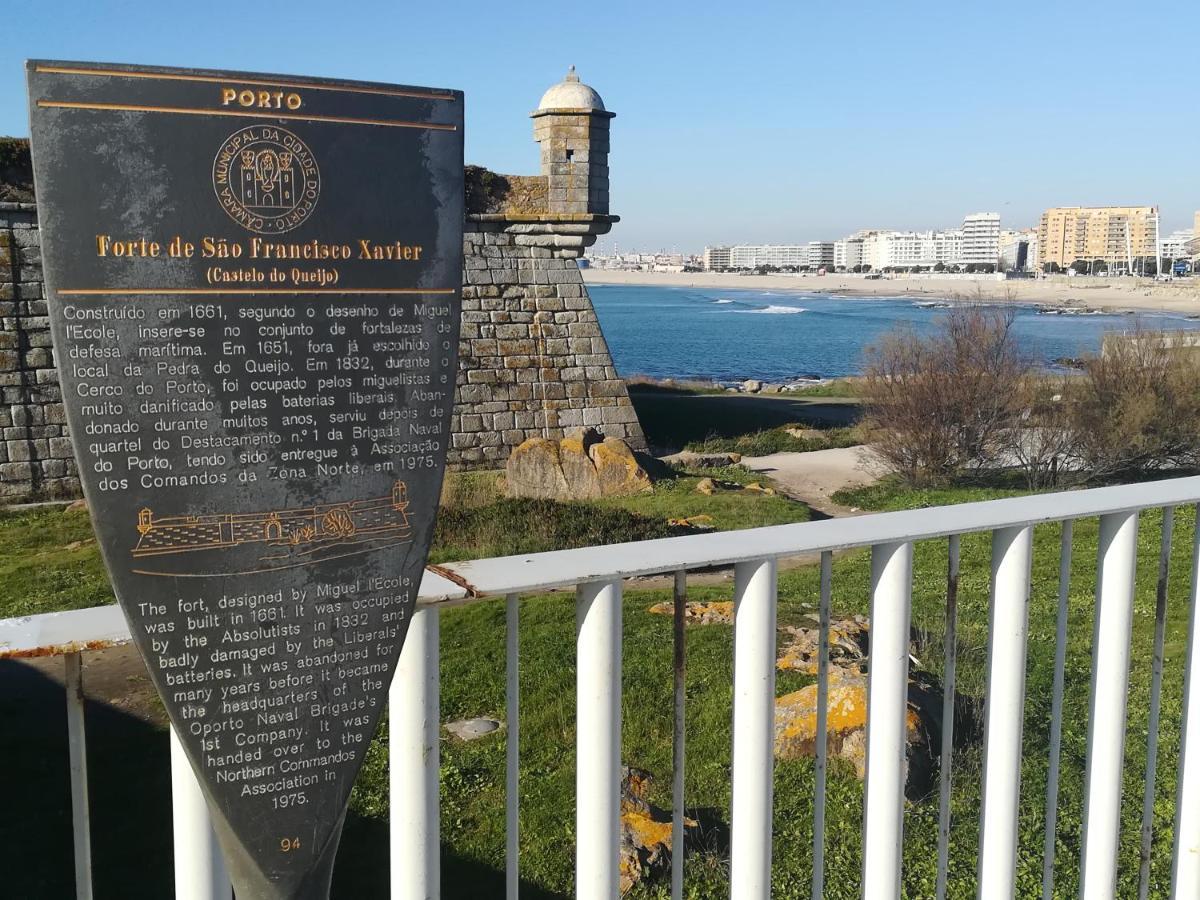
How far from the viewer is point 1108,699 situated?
8.08ft

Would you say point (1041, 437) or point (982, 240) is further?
point (982, 240)

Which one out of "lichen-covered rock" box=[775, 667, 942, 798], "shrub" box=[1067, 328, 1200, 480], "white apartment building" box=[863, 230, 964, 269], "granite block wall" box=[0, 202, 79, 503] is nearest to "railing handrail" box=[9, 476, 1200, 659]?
"lichen-covered rock" box=[775, 667, 942, 798]

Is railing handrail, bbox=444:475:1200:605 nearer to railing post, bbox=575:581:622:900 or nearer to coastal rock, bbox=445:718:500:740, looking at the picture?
railing post, bbox=575:581:622:900

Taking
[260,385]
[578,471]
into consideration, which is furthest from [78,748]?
[578,471]

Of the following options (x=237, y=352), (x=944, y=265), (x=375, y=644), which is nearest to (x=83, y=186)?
(x=237, y=352)

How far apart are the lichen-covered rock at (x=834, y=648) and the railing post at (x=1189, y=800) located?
2872mm

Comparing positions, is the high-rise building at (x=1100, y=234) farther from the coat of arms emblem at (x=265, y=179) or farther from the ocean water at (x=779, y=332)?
the coat of arms emblem at (x=265, y=179)

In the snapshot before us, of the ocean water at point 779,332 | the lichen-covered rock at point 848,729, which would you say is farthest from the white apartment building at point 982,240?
the lichen-covered rock at point 848,729

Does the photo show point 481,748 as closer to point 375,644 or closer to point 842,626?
point 842,626

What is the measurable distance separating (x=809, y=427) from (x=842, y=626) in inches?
621

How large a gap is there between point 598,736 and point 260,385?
82 cm

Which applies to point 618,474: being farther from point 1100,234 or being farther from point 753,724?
point 1100,234

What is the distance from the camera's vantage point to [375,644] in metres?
1.76

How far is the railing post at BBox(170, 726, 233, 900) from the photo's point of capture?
1741 mm
